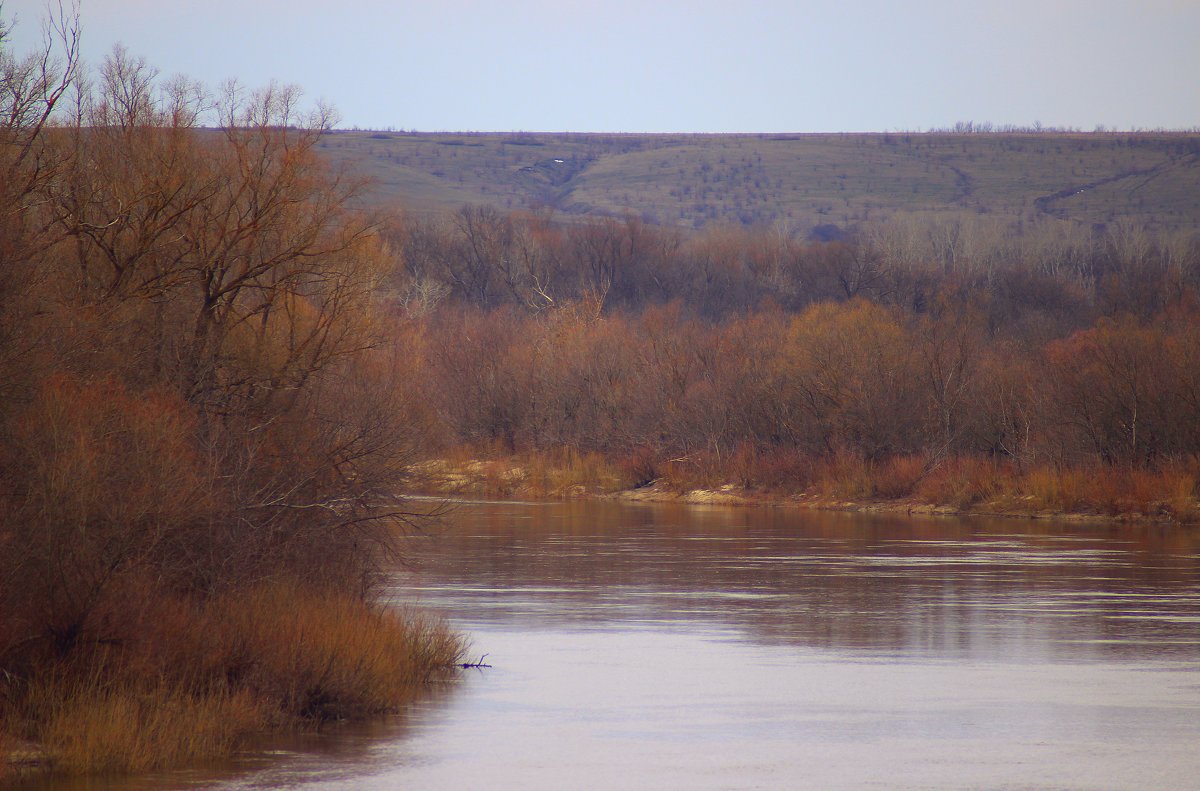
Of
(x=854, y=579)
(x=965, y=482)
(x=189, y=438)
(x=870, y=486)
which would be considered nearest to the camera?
(x=189, y=438)

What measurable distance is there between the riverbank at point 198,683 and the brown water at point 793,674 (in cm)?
48

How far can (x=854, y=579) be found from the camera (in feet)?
97.3

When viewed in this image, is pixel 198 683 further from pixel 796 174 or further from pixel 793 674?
pixel 796 174

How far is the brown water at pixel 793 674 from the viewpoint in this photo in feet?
45.5

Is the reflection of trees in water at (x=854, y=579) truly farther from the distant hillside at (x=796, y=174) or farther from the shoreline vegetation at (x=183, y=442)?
the distant hillside at (x=796, y=174)

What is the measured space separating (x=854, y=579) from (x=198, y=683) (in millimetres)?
17607

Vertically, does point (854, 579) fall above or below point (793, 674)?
below

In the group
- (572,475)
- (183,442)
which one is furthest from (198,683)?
(572,475)

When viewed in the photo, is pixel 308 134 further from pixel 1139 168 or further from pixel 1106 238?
pixel 1139 168

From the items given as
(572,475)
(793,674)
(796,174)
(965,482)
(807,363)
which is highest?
(796,174)

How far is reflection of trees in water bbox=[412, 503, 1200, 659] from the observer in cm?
2302

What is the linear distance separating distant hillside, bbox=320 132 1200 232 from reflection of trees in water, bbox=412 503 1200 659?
261 feet

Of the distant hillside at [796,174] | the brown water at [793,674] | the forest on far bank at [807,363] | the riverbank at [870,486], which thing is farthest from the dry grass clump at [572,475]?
the distant hillside at [796,174]

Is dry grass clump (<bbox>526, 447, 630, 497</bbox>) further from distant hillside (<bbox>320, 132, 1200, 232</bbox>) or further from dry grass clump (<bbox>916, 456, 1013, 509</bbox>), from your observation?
distant hillside (<bbox>320, 132, 1200, 232</bbox>)
